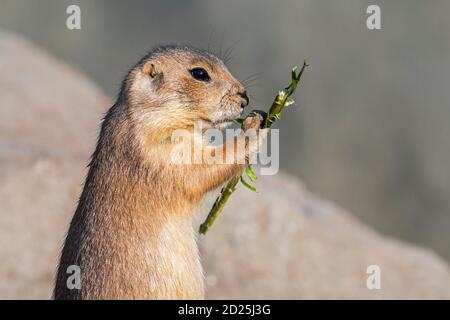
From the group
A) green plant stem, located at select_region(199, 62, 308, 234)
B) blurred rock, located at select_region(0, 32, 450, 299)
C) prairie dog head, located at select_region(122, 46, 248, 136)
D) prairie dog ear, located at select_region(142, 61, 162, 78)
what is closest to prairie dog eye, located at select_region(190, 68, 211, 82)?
prairie dog head, located at select_region(122, 46, 248, 136)

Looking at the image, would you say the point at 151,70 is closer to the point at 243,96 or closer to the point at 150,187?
the point at 243,96

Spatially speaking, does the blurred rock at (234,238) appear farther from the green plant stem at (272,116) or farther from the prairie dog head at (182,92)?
the prairie dog head at (182,92)

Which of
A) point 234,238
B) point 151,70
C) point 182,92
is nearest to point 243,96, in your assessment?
point 182,92

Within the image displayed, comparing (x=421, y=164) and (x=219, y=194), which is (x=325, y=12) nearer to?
(x=421, y=164)

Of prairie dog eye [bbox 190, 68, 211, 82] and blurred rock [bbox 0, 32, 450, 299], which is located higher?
prairie dog eye [bbox 190, 68, 211, 82]

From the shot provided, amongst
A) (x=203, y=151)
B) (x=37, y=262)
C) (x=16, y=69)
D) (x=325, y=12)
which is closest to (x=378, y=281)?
(x=37, y=262)

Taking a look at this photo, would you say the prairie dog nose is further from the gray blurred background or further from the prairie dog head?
the gray blurred background

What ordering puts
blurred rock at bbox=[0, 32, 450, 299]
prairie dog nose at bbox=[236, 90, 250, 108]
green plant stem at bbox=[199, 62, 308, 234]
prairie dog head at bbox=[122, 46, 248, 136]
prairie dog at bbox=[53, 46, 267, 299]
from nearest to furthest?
prairie dog at bbox=[53, 46, 267, 299] → green plant stem at bbox=[199, 62, 308, 234] → prairie dog head at bbox=[122, 46, 248, 136] → prairie dog nose at bbox=[236, 90, 250, 108] → blurred rock at bbox=[0, 32, 450, 299]
